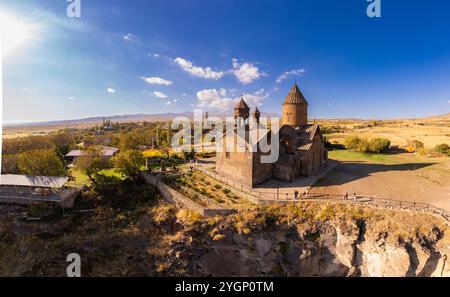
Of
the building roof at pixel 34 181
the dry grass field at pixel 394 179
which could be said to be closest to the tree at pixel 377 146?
the dry grass field at pixel 394 179

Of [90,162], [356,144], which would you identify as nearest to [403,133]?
[356,144]

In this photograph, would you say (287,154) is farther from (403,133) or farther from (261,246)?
(403,133)

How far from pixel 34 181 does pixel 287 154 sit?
90.7 feet

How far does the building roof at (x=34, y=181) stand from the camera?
23.1 metres

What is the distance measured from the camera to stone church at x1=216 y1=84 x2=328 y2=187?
23766 mm

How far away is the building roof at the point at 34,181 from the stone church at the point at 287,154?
16674mm

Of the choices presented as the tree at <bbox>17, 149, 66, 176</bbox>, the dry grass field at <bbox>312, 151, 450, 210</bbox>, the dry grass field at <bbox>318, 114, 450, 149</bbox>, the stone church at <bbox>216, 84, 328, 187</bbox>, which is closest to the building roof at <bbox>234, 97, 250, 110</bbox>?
the stone church at <bbox>216, 84, 328, 187</bbox>

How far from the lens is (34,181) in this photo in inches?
927

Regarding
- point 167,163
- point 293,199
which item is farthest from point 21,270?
point 293,199

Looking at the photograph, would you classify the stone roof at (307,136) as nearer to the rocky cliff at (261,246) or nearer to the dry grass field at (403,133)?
the rocky cliff at (261,246)

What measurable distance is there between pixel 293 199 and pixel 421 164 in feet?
80.1

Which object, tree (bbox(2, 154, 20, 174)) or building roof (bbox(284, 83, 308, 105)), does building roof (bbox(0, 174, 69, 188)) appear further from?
building roof (bbox(284, 83, 308, 105))

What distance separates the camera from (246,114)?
31.4 m
